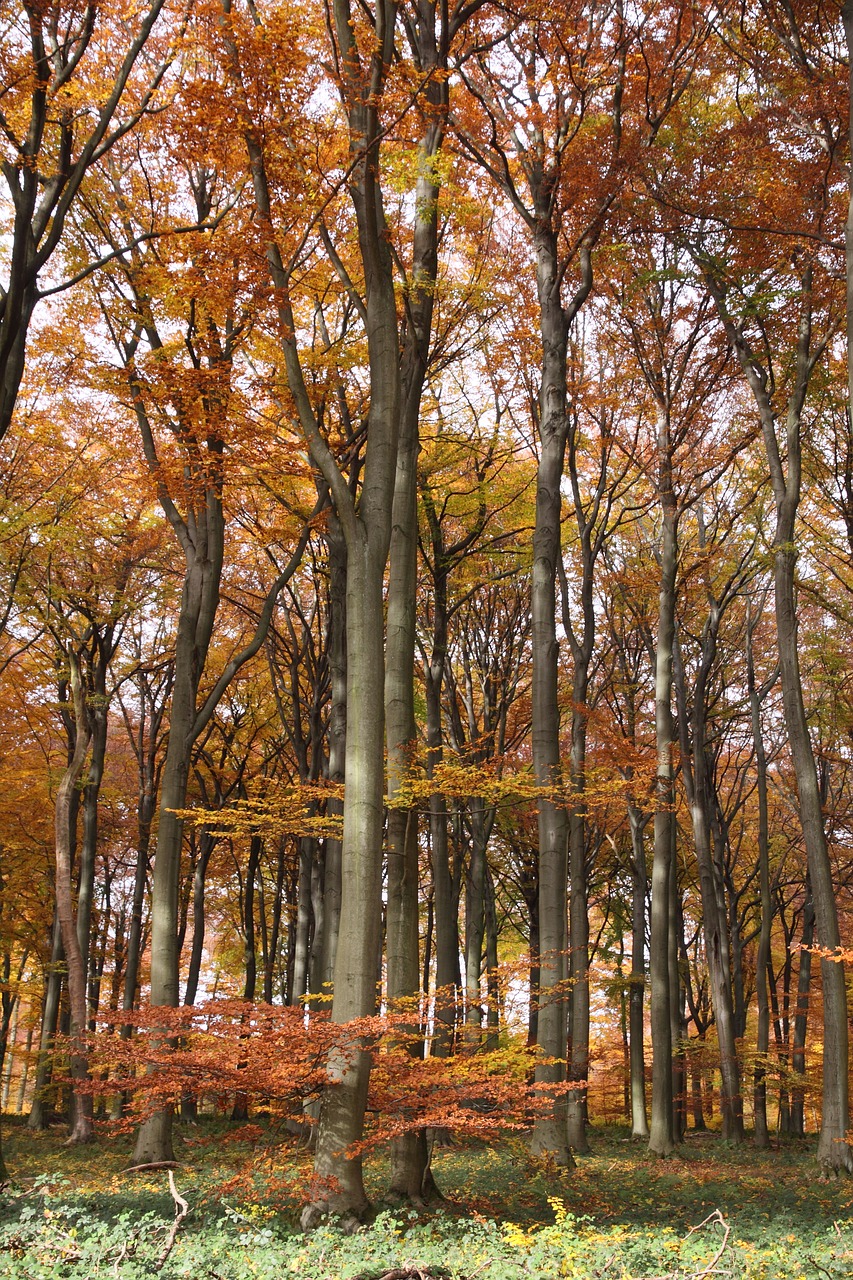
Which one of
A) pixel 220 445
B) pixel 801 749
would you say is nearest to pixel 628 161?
pixel 220 445

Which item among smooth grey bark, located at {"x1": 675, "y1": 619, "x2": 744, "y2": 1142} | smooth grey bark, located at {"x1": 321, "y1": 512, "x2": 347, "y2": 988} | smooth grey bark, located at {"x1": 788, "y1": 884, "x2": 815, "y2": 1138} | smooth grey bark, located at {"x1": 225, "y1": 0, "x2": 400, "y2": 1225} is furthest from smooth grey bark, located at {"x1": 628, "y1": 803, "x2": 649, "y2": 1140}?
smooth grey bark, located at {"x1": 225, "y1": 0, "x2": 400, "y2": 1225}

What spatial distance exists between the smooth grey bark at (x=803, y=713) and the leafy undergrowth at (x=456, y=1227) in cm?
82

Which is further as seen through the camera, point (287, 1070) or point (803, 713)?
point (803, 713)

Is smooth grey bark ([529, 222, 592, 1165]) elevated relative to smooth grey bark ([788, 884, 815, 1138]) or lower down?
elevated

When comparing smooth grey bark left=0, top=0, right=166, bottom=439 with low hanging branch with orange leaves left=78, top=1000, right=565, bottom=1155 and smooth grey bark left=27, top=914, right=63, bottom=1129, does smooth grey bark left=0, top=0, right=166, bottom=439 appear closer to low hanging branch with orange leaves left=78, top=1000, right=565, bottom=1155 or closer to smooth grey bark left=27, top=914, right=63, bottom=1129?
low hanging branch with orange leaves left=78, top=1000, right=565, bottom=1155

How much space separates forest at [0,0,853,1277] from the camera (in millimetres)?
6586

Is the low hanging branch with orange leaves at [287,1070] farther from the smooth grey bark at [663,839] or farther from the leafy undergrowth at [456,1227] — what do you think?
the smooth grey bark at [663,839]

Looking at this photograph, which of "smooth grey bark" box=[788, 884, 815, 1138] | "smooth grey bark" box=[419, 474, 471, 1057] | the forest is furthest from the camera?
"smooth grey bark" box=[788, 884, 815, 1138]

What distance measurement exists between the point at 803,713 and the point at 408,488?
218 inches

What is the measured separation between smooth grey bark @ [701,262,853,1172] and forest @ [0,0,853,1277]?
63 mm

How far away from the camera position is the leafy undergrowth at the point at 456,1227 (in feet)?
13.6

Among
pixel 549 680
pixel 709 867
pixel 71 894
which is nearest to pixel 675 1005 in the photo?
pixel 709 867

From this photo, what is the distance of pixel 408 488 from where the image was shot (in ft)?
27.8

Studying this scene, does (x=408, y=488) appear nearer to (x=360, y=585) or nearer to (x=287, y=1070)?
(x=360, y=585)
